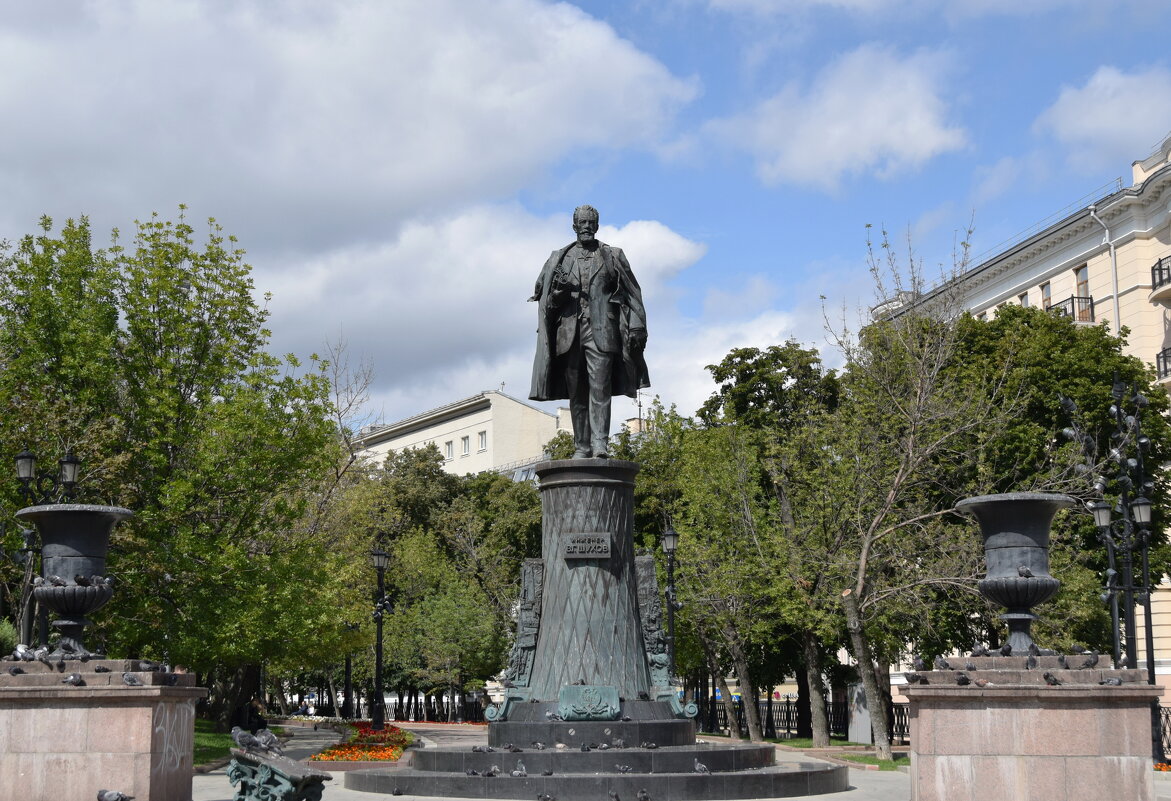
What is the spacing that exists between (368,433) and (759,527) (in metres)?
61.7

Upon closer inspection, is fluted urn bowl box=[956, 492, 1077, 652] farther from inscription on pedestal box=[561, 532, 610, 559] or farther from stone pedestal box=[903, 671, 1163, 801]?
inscription on pedestal box=[561, 532, 610, 559]

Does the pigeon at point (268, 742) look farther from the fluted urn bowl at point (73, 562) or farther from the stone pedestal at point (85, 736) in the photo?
the fluted urn bowl at point (73, 562)

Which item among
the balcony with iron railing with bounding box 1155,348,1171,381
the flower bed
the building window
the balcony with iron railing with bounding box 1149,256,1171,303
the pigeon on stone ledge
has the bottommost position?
the flower bed

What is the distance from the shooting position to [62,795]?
1035cm

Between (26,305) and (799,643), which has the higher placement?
(26,305)

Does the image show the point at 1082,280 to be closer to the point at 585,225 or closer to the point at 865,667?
the point at 865,667

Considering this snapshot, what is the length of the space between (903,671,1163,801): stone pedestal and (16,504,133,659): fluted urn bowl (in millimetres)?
7524

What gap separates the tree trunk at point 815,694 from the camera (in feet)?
95.7

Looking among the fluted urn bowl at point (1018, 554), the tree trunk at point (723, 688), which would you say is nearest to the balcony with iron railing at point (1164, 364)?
the tree trunk at point (723, 688)

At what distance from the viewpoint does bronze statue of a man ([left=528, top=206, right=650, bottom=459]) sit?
14789 millimetres

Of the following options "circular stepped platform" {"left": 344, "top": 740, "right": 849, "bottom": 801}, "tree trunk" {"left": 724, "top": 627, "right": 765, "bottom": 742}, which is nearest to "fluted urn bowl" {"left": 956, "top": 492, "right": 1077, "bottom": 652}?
"circular stepped platform" {"left": 344, "top": 740, "right": 849, "bottom": 801}

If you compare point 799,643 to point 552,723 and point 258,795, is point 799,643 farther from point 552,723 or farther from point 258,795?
point 258,795

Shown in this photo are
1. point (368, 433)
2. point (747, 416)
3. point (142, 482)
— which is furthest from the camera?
point (368, 433)

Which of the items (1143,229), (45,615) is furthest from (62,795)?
(1143,229)
